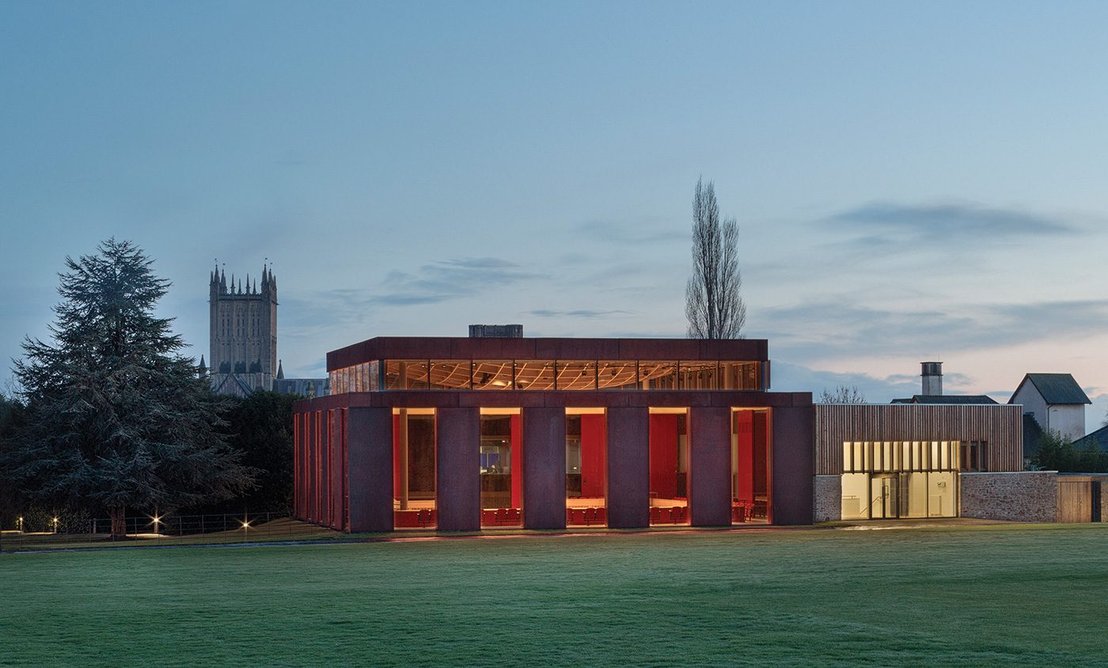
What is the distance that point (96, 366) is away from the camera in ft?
175

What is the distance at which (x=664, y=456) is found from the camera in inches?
2078

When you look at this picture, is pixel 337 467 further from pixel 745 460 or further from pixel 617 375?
pixel 745 460

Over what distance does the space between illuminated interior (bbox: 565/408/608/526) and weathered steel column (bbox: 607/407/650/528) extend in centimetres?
60

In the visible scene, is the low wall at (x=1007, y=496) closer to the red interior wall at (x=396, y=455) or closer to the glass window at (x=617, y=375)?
the glass window at (x=617, y=375)

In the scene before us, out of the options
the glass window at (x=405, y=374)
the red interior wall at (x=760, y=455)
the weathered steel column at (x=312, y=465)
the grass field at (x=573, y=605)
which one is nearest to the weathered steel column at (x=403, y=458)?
the glass window at (x=405, y=374)

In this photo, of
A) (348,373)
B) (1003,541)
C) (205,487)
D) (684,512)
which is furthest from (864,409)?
(205,487)

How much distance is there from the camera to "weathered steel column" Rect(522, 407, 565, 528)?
45.8m

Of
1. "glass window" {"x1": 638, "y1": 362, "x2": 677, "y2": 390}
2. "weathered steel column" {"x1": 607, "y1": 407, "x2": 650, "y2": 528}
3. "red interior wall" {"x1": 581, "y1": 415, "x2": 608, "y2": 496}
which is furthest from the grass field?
"red interior wall" {"x1": 581, "y1": 415, "x2": 608, "y2": 496}

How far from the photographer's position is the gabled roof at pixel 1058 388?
10562 centimetres

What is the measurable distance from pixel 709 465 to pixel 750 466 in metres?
2.95

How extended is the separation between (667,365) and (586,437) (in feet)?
16.9

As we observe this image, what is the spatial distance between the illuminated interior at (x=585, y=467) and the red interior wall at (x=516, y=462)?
1.68m

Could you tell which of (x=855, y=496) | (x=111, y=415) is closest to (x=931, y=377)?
(x=855, y=496)

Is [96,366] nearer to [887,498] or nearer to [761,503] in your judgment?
[761,503]
